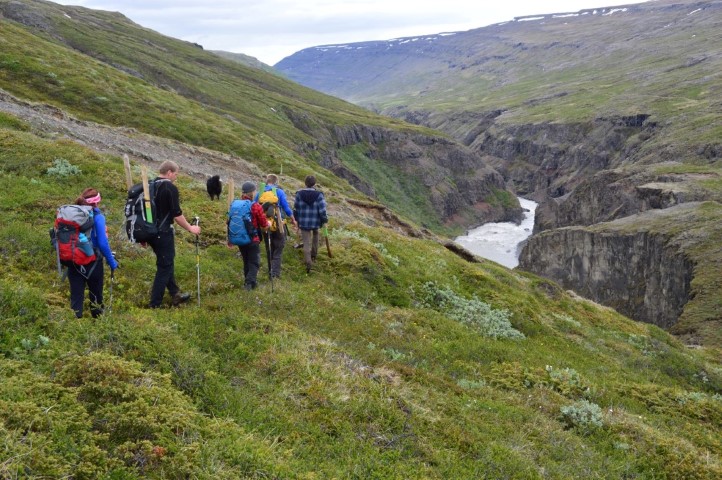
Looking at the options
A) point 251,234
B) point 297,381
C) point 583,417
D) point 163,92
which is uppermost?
point 163,92

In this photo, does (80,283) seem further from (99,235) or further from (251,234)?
(251,234)

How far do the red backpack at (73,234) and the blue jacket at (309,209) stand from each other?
7239 mm

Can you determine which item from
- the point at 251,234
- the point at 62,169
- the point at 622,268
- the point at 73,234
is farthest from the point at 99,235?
the point at 622,268

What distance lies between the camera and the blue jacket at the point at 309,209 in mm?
Result: 15742

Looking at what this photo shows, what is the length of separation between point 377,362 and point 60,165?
49.4ft

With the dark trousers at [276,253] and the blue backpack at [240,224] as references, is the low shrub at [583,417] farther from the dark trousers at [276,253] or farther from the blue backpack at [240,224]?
the blue backpack at [240,224]

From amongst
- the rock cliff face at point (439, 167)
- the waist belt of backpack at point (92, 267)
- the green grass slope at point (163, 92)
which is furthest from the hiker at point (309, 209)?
the rock cliff face at point (439, 167)

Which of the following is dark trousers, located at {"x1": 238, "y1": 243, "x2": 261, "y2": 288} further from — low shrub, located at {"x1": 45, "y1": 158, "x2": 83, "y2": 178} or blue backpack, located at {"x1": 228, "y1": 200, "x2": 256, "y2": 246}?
low shrub, located at {"x1": 45, "y1": 158, "x2": 83, "y2": 178}

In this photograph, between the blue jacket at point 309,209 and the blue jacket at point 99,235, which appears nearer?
the blue jacket at point 99,235

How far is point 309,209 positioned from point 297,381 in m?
8.03

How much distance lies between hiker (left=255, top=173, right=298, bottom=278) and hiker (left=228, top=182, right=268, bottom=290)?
0.63 metres

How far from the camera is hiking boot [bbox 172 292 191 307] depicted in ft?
37.6

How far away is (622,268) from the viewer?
182 feet

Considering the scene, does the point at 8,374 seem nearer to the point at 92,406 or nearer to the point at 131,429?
the point at 92,406
